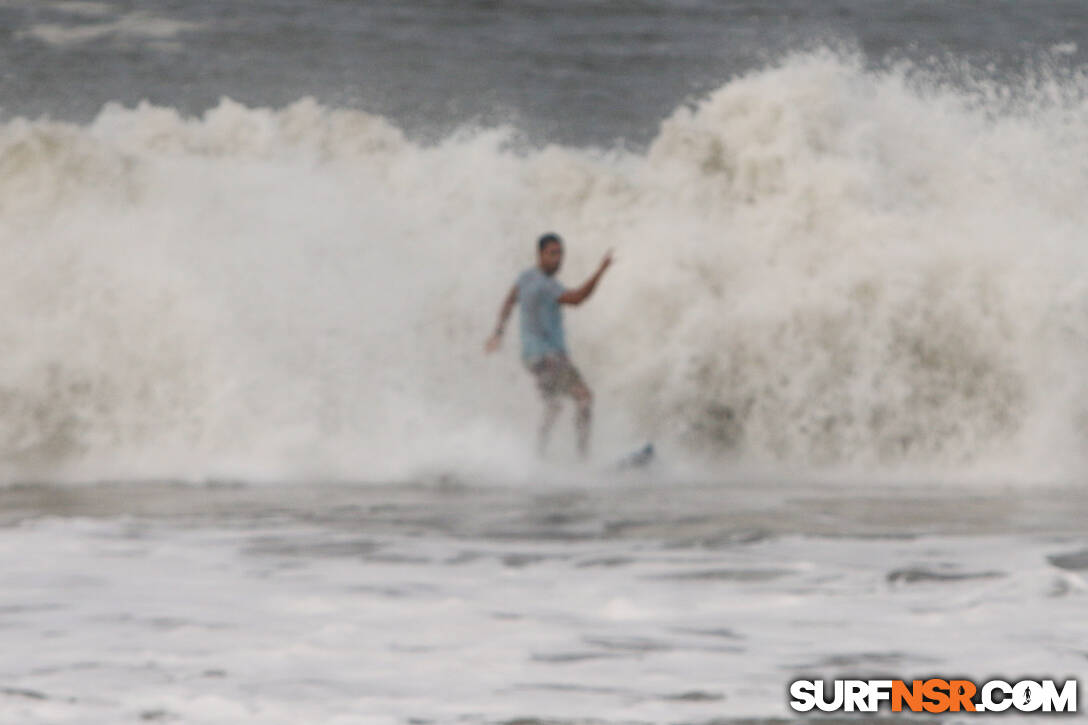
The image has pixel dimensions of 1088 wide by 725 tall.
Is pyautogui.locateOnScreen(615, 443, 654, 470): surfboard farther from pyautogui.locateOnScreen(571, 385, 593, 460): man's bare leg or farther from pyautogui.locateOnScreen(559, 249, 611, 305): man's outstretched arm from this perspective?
pyautogui.locateOnScreen(559, 249, 611, 305): man's outstretched arm

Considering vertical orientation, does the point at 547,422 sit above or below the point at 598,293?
below

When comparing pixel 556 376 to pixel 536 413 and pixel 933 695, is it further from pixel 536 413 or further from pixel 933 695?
pixel 933 695

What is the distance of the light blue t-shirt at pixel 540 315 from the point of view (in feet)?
39.4

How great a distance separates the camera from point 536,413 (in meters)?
13.3

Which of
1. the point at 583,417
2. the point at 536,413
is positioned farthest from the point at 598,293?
the point at 583,417

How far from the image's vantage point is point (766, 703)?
5797mm

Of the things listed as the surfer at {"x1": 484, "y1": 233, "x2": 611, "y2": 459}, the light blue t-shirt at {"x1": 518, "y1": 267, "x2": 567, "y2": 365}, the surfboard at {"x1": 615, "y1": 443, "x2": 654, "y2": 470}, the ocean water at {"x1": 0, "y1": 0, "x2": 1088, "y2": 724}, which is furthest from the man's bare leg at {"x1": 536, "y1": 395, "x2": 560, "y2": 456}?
the surfboard at {"x1": 615, "y1": 443, "x2": 654, "y2": 470}

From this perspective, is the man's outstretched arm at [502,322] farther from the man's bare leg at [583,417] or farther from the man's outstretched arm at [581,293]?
the man's bare leg at [583,417]

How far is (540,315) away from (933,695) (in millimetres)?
6554

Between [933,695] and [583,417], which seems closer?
[933,695]

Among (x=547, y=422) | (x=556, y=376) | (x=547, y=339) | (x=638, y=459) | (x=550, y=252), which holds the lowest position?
(x=638, y=459)

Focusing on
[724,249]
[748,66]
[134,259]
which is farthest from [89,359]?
[748,66]

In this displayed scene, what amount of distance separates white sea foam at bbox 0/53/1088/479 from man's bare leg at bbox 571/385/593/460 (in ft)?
1.42

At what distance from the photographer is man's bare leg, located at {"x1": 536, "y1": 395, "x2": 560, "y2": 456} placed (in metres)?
12.2
